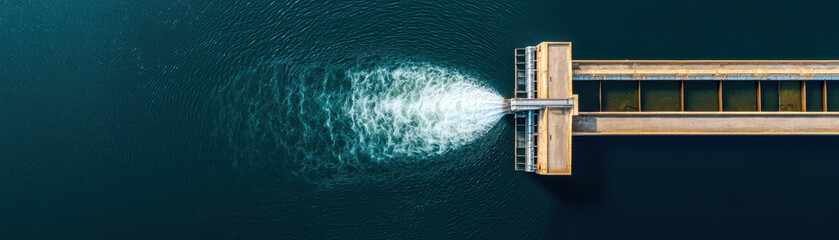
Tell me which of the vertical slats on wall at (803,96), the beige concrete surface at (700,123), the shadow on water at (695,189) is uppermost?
the vertical slats on wall at (803,96)

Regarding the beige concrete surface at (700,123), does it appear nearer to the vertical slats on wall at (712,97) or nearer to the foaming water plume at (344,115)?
the vertical slats on wall at (712,97)

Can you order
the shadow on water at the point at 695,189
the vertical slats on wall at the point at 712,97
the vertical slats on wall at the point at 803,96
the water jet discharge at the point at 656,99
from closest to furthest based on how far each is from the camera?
the water jet discharge at the point at 656,99 → the vertical slats on wall at the point at 803,96 → the vertical slats on wall at the point at 712,97 → the shadow on water at the point at 695,189

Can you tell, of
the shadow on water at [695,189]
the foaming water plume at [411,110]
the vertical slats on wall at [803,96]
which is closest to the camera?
the vertical slats on wall at [803,96]

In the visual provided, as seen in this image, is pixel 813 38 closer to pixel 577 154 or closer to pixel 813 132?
pixel 813 132

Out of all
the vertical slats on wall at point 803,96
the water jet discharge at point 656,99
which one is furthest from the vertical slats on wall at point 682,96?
the vertical slats on wall at point 803,96

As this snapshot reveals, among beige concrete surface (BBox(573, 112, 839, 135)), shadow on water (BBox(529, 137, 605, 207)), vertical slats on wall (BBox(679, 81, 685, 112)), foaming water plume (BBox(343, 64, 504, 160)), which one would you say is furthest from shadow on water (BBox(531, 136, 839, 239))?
foaming water plume (BBox(343, 64, 504, 160))

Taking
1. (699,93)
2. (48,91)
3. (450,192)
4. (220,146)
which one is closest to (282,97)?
(220,146)

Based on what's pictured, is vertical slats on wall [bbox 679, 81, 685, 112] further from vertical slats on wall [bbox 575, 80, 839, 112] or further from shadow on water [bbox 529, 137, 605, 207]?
shadow on water [bbox 529, 137, 605, 207]
